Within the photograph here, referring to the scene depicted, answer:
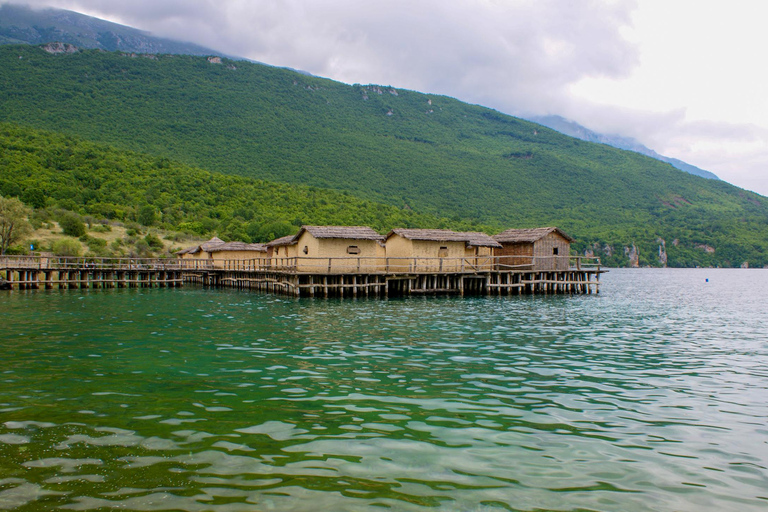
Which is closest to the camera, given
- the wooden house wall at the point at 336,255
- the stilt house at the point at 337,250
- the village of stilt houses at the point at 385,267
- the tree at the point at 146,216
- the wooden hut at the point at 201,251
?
the stilt house at the point at 337,250

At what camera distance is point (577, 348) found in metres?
16.7

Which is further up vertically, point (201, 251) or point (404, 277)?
point (201, 251)

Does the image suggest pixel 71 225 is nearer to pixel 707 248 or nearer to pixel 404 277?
pixel 404 277

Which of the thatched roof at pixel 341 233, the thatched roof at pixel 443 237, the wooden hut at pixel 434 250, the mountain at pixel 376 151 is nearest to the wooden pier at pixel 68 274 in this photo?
the thatched roof at pixel 341 233

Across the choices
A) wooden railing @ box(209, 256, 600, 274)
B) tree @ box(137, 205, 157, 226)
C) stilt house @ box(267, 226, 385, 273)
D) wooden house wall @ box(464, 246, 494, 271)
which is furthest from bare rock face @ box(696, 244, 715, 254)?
tree @ box(137, 205, 157, 226)

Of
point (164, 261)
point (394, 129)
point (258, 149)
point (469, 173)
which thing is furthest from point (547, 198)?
point (164, 261)

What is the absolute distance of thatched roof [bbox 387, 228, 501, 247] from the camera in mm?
39000

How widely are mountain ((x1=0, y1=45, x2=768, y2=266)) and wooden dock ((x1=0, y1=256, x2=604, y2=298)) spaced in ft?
104

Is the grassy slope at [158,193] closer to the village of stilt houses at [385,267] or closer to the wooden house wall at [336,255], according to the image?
the village of stilt houses at [385,267]

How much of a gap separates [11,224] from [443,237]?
140 ft

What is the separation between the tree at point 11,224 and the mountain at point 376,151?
75.4 feet

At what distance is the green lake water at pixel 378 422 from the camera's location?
636 cm

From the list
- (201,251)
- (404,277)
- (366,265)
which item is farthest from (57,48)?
(404,277)

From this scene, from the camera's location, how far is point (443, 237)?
3981 centimetres
